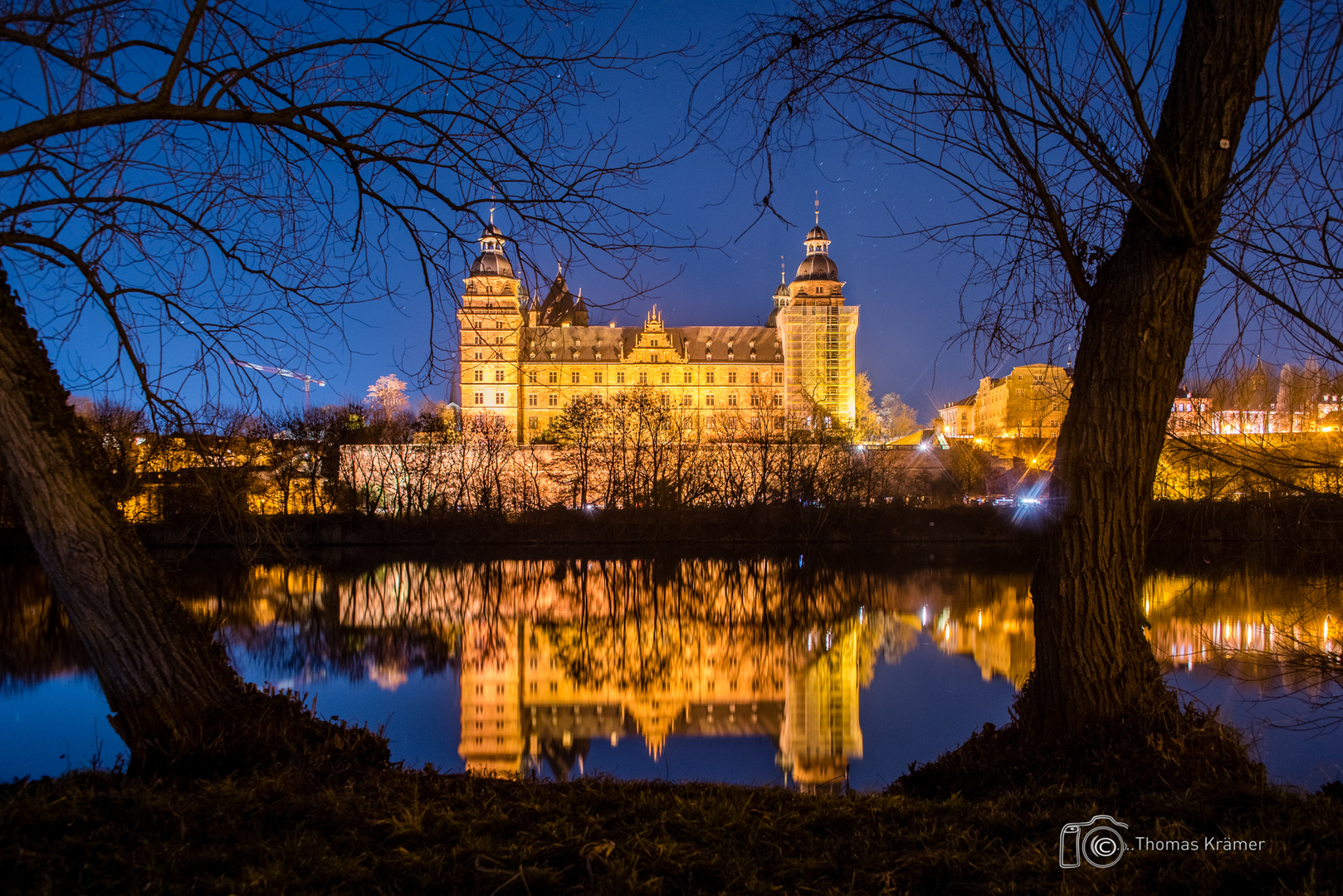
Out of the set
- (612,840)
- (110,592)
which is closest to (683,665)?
(110,592)

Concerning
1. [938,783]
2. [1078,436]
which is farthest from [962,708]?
[1078,436]

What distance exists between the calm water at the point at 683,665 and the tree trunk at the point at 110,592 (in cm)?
124

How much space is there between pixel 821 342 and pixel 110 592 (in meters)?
65.2

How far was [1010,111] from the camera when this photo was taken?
330 cm

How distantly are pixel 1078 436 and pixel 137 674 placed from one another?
4547 mm

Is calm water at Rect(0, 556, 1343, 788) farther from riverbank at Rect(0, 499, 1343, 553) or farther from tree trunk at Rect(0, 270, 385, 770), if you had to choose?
riverbank at Rect(0, 499, 1343, 553)

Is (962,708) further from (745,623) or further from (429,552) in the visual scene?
(429,552)

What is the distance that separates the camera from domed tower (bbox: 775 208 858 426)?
2608 inches

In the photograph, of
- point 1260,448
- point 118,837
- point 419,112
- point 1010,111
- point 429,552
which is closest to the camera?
point 118,837
